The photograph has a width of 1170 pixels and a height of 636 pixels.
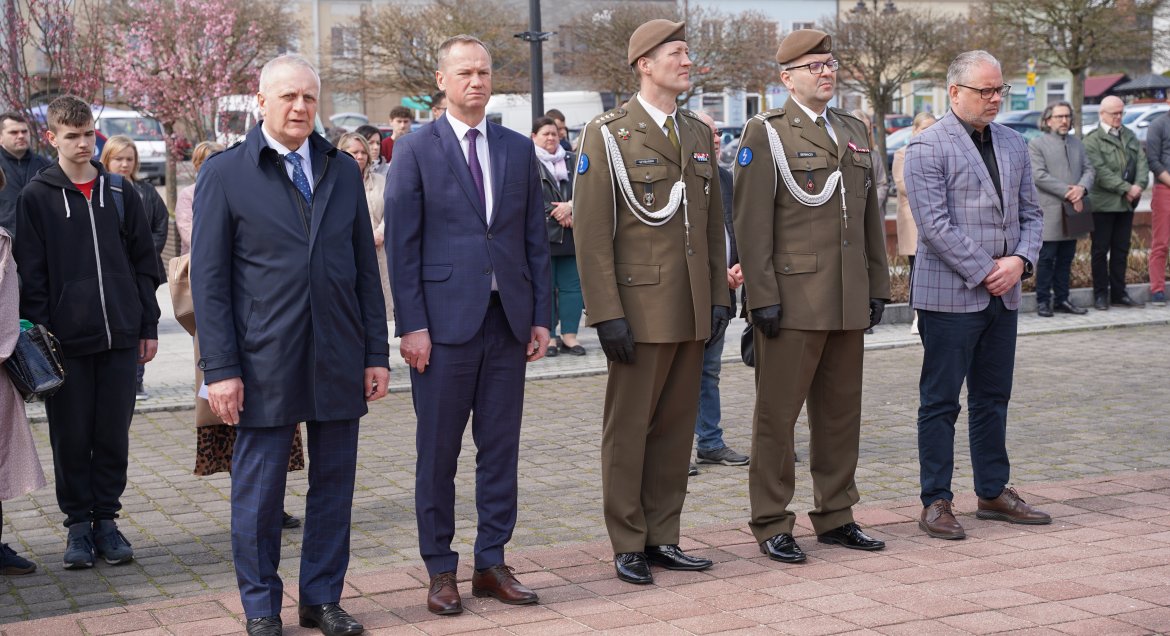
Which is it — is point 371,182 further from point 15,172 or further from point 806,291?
point 806,291

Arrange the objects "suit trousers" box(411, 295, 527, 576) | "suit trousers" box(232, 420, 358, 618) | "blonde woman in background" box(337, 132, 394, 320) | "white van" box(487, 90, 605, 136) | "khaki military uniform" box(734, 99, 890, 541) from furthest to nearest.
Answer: "white van" box(487, 90, 605, 136)
"blonde woman in background" box(337, 132, 394, 320)
"khaki military uniform" box(734, 99, 890, 541)
"suit trousers" box(411, 295, 527, 576)
"suit trousers" box(232, 420, 358, 618)

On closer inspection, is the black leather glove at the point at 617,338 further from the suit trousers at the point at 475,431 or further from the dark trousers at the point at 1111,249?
the dark trousers at the point at 1111,249

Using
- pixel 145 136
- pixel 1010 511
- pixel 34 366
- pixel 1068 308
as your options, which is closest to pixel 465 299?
pixel 34 366

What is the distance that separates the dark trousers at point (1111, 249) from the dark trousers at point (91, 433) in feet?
33.6

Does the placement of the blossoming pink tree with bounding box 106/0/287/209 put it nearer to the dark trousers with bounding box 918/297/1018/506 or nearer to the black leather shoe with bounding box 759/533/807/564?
the dark trousers with bounding box 918/297/1018/506

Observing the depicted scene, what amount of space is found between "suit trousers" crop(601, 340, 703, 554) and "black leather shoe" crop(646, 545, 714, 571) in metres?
0.03

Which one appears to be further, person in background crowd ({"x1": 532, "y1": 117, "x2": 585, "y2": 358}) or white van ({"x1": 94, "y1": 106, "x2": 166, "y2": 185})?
white van ({"x1": 94, "y1": 106, "x2": 166, "y2": 185})

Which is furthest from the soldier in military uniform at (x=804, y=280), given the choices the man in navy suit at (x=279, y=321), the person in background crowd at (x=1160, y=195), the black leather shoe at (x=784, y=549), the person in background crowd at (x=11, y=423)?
the person in background crowd at (x=1160, y=195)

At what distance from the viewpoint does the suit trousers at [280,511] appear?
197 inches

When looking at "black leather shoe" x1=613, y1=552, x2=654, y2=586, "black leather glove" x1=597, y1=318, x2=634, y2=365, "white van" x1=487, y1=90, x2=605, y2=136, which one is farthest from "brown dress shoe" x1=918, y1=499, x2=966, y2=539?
"white van" x1=487, y1=90, x2=605, y2=136

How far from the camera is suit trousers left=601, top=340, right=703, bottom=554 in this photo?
226 inches

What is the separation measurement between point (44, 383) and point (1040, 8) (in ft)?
102

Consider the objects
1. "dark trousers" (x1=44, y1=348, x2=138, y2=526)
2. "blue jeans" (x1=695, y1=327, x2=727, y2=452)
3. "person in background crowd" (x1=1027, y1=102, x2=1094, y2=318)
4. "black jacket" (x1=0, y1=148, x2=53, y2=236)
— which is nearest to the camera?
Answer: "dark trousers" (x1=44, y1=348, x2=138, y2=526)

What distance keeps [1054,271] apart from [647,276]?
9.25 m
